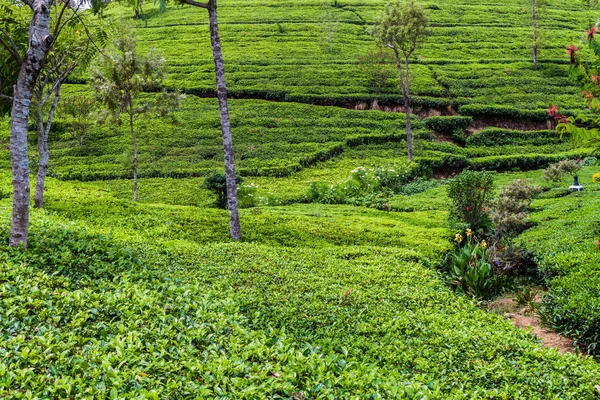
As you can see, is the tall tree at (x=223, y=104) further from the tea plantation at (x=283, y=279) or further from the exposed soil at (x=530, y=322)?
the exposed soil at (x=530, y=322)

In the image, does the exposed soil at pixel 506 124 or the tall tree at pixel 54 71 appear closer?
the tall tree at pixel 54 71

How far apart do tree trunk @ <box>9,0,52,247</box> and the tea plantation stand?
2.00 ft

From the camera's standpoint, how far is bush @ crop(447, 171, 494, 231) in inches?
699

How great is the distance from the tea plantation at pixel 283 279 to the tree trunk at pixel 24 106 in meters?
0.61

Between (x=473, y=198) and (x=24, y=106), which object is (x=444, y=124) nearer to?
(x=473, y=198)

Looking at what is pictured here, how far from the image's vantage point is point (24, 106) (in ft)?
28.9

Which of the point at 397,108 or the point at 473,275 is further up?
the point at 397,108

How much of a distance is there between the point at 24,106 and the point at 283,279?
5.95 metres

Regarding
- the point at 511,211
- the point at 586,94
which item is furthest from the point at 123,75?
the point at 586,94

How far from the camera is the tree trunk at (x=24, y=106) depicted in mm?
8625

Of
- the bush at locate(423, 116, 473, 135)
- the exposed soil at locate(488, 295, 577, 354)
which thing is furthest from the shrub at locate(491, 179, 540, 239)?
the bush at locate(423, 116, 473, 135)

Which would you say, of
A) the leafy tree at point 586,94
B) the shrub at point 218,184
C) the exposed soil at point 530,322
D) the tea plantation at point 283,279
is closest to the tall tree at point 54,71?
the tea plantation at point 283,279

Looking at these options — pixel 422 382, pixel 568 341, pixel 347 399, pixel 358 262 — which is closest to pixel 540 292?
pixel 568 341

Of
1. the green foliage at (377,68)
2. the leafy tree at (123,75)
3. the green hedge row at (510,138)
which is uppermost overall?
the green foliage at (377,68)
